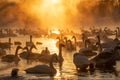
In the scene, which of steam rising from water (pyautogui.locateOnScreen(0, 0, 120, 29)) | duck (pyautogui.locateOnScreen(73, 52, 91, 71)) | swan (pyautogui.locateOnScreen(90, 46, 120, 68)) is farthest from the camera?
steam rising from water (pyautogui.locateOnScreen(0, 0, 120, 29))

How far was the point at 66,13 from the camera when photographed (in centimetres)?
8112

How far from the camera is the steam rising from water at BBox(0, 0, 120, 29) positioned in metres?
76.3

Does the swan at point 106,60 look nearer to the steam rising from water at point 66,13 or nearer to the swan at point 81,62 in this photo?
the swan at point 81,62

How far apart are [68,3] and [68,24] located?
3816 mm

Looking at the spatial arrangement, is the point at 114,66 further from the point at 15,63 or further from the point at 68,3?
the point at 68,3

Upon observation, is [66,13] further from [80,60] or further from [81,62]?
[81,62]

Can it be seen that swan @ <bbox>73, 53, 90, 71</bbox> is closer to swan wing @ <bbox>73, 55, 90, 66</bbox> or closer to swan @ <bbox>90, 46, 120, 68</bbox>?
swan wing @ <bbox>73, 55, 90, 66</bbox>

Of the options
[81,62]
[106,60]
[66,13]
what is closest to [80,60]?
[81,62]

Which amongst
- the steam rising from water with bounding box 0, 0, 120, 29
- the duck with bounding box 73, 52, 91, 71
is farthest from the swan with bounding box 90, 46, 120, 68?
the steam rising from water with bounding box 0, 0, 120, 29

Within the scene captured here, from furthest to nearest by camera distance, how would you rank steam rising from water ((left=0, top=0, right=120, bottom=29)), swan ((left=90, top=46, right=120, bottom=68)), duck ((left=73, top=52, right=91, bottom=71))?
steam rising from water ((left=0, top=0, right=120, bottom=29)) → swan ((left=90, top=46, right=120, bottom=68)) → duck ((left=73, top=52, right=91, bottom=71))

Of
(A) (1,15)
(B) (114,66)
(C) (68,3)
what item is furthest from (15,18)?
(B) (114,66)

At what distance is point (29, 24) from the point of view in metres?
80.4

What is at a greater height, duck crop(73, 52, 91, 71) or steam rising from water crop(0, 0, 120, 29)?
steam rising from water crop(0, 0, 120, 29)

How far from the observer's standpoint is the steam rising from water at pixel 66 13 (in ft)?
250
